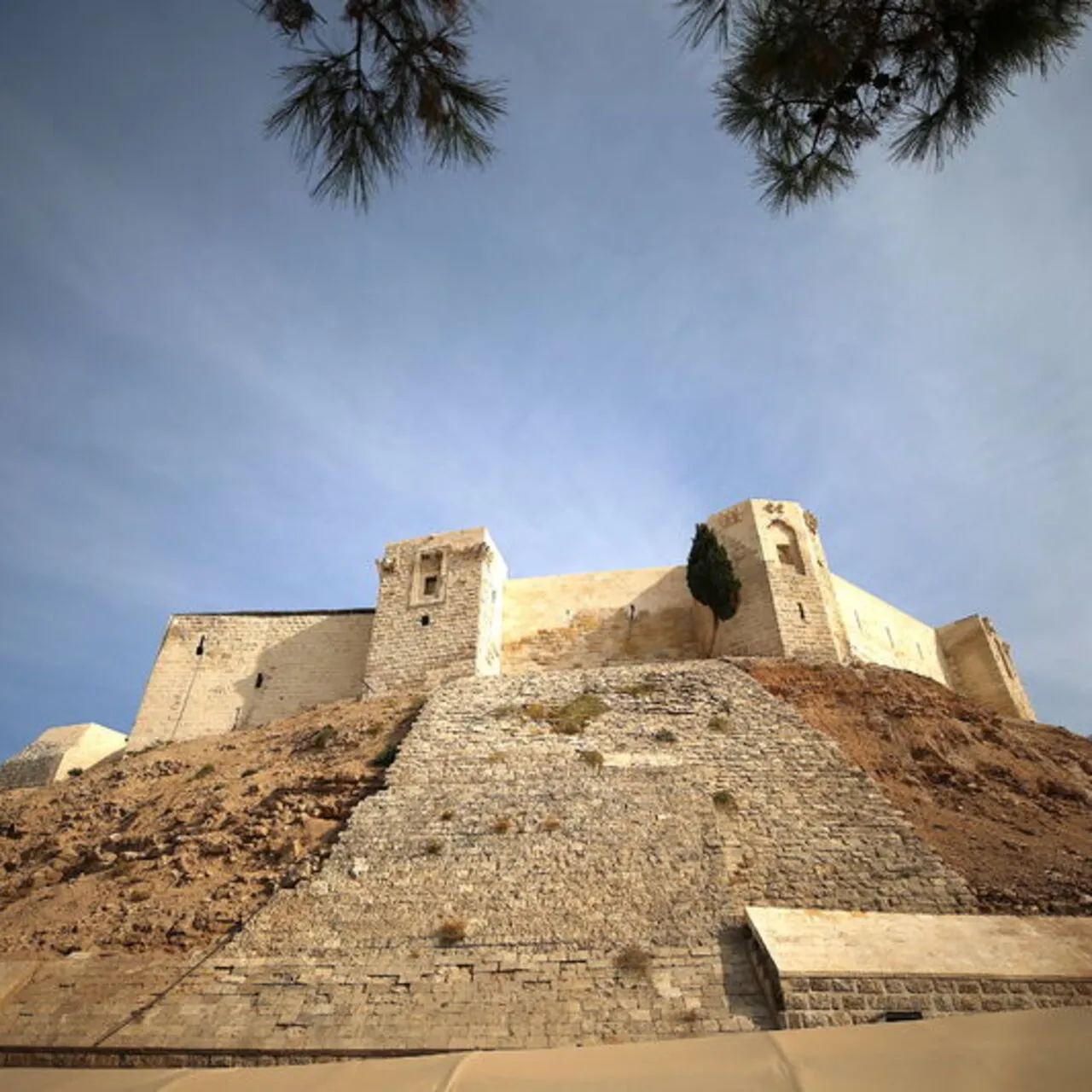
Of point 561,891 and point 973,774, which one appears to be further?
point 973,774

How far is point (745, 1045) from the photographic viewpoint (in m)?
3.20

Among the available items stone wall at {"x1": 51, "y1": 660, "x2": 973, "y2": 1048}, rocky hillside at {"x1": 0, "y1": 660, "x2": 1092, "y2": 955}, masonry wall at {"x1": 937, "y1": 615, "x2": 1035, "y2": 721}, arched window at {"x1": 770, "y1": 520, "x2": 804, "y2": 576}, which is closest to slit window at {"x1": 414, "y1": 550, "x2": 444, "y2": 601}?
rocky hillside at {"x1": 0, "y1": 660, "x2": 1092, "y2": 955}

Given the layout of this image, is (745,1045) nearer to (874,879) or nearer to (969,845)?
(874,879)

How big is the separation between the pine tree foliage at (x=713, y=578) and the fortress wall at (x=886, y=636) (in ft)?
13.6

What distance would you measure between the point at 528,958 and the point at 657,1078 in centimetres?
669

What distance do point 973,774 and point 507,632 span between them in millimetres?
14166

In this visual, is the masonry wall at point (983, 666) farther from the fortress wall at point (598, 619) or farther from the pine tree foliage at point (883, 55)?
the pine tree foliage at point (883, 55)

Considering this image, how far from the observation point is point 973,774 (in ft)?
42.1

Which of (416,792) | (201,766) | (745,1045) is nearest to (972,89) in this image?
(745,1045)

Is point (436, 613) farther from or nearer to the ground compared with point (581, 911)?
farther from the ground

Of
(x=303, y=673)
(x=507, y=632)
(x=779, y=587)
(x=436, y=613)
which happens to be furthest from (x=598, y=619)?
(x=303, y=673)

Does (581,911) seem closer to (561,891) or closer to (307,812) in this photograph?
(561,891)

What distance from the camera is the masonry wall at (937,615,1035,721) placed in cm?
2275

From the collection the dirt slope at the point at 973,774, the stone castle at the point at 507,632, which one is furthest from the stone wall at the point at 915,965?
the stone castle at the point at 507,632
